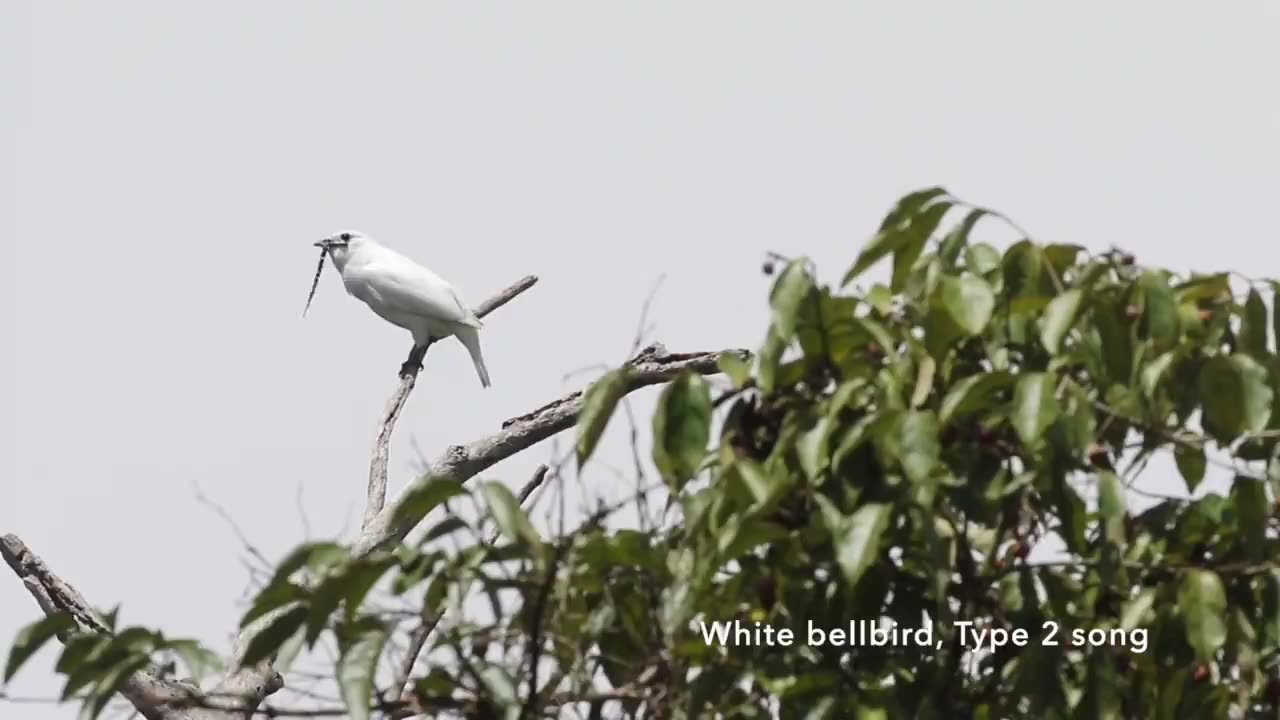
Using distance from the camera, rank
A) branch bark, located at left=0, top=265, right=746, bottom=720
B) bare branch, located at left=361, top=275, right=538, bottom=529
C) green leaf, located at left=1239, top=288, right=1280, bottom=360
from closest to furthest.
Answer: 1. green leaf, located at left=1239, top=288, right=1280, bottom=360
2. branch bark, located at left=0, top=265, right=746, bottom=720
3. bare branch, located at left=361, top=275, right=538, bottom=529

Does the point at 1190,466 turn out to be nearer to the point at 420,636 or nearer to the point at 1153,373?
the point at 1153,373

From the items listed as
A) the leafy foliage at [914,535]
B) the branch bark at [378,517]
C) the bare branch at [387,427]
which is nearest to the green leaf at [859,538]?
the leafy foliage at [914,535]

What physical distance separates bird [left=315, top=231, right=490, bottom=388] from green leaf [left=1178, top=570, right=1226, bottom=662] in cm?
957

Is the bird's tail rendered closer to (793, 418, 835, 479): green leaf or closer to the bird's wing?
the bird's wing

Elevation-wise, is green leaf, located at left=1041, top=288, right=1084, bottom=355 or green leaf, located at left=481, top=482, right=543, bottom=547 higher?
green leaf, located at left=1041, top=288, right=1084, bottom=355

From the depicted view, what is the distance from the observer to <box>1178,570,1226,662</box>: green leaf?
8.41ft

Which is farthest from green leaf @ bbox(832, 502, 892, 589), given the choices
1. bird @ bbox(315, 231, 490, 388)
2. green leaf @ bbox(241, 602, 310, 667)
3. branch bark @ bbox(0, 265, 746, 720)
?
bird @ bbox(315, 231, 490, 388)

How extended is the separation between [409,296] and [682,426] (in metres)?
10.3

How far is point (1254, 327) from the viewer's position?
8.84ft

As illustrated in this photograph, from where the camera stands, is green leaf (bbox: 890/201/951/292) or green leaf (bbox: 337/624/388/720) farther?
green leaf (bbox: 890/201/951/292)

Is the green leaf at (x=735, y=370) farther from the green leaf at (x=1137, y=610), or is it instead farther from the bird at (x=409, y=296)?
the bird at (x=409, y=296)

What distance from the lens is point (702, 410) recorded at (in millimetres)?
2637

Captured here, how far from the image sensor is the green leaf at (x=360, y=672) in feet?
7.68

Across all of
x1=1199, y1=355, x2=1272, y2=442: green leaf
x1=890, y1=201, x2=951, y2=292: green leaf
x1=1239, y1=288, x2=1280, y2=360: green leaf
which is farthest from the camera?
x1=890, y1=201, x2=951, y2=292: green leaf
